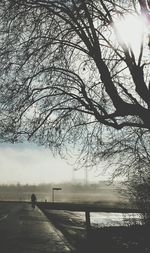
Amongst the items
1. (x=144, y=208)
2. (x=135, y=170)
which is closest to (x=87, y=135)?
(x=135, y=170)

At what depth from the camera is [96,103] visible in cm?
1505

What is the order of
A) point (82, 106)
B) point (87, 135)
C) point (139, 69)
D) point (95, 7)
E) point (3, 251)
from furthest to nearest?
point (87, 135)
point (82, 106)
point (95, 7)
point (139, 69)
point (3, 251)

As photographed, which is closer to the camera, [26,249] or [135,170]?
[26,249]

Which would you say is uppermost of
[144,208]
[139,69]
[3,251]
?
[139,69]

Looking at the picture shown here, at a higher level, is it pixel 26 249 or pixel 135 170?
pixel 135 170

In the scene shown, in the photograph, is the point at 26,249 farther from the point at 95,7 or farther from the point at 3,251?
the point at 95,7

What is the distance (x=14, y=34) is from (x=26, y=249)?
690 cm

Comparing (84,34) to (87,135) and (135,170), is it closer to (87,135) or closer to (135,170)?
(87,135)

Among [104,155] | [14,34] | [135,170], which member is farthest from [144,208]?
[14,34]

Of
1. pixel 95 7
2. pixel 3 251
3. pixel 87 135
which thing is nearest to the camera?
pixel 3 251

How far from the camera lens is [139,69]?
1357cm

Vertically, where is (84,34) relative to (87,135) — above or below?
above

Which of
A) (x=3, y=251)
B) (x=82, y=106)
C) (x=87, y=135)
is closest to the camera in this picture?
(x=3, y=251)

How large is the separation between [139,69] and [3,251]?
6.65m
